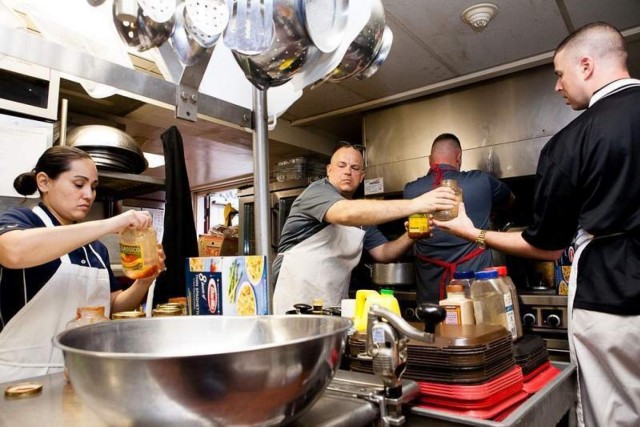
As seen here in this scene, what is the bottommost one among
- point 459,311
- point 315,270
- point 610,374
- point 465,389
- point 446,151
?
point 610,374

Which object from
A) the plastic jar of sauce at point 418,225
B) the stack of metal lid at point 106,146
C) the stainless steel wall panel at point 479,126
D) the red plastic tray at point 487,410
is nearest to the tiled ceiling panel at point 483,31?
the stainless steel wall panel at point 479,126

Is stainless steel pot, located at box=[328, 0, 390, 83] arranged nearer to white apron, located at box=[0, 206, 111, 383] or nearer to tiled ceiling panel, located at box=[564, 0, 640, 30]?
white apron, located at box=[0, 206, 111, 383]

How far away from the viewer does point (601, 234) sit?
1255 mm

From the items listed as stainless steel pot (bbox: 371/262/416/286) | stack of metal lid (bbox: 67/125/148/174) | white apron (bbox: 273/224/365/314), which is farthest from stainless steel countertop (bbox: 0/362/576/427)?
stainless steel pot (bbox: 371/262/416/286)

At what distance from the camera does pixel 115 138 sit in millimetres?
2230

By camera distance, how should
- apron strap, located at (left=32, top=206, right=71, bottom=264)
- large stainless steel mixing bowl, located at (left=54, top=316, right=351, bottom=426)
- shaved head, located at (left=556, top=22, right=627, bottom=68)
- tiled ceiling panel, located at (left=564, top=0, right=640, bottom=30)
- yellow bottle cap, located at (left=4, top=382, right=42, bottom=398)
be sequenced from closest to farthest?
large stainless steel mixing bowl, located at (left=54, top=316, right=351, bottom=426)
yellow bottle cap, located at (left=4, top=382, right=42, bottom=398)
apron strap, located at (left=32, top=206, right=71, bottom=264)
shaved head, located at (left=556, top=22, right=627, bottom=68)
tiled ceiling panel, located at (left=564, top=0, right=640, bottom=30)

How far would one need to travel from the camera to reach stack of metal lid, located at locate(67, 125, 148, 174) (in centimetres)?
215

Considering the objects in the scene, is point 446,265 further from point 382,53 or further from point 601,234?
point 382,53

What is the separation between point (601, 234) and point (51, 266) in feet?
5.20

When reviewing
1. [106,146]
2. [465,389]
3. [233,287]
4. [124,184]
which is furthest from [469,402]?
[124,184]

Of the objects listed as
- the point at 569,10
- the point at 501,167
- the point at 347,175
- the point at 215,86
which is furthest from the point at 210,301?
the point at 501,167

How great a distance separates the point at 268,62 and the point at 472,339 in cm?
70

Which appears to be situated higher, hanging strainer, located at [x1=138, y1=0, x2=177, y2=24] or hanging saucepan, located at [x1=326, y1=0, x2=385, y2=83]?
hanging saucepan, located at [x1=326, y1=0, x2=385, y2=83]

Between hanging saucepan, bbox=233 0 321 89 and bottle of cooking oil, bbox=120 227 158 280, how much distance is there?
44 cm
